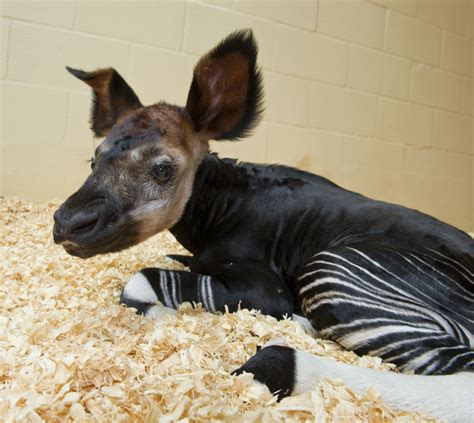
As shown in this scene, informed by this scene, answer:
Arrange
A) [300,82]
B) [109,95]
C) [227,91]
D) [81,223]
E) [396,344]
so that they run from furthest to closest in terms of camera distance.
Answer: [300,82]
[109,95]
[227,91]
[81,223]
[396,344]

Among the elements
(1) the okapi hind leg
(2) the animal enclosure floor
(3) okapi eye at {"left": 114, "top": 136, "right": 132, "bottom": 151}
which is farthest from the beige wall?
(1) the okapi hind leg

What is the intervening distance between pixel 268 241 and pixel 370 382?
0.87 m

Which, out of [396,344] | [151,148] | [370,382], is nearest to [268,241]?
[151,148]

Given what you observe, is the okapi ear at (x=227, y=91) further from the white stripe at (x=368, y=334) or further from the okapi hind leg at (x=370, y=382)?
the okapi hind leg at (x=370, y=382)

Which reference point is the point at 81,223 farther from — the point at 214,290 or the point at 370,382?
the point at 370,382

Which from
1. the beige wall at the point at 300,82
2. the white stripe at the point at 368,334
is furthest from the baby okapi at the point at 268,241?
the beige wall at the point at 300,82

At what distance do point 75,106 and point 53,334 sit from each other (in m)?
2.70

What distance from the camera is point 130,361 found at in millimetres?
1121

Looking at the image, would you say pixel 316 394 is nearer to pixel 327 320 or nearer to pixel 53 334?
pixel 327 320

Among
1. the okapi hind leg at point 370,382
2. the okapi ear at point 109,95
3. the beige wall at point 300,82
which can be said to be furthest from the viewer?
the beige wall at point 300,82

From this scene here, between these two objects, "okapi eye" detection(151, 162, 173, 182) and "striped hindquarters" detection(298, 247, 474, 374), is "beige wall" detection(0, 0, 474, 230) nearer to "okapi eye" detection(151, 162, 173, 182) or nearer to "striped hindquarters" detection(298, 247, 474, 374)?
"okapi eye" detection(151, 162, 173, 182)

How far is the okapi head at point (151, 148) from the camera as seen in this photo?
1.52m

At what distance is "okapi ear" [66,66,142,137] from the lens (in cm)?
206

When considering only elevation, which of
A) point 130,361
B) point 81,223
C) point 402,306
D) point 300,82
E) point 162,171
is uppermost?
point 300,82
